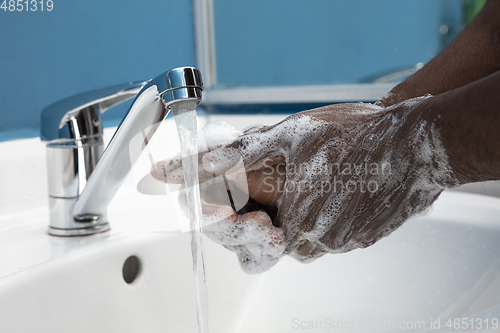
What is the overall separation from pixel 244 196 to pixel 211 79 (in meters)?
0.60

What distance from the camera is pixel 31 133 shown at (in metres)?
0.57

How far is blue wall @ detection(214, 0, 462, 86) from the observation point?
3.05 feet

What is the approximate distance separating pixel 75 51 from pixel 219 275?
361 mm

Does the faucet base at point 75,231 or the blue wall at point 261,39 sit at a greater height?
the blue wall at point 261,39

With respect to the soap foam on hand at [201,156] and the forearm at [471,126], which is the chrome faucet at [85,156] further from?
the forearm at [471,126]

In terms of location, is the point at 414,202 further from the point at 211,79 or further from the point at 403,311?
the point at 211,79

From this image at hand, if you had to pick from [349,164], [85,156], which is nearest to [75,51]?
[85,156]

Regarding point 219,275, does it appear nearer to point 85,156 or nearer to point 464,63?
point 85,156

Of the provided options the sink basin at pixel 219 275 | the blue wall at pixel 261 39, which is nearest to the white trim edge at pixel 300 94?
the blue wall at pixel 261 39

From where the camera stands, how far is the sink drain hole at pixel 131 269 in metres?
0.47

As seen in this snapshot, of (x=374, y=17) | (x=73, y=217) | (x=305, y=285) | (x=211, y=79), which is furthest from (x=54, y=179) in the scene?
(x=374, y=17)

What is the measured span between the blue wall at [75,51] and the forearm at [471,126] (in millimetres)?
470

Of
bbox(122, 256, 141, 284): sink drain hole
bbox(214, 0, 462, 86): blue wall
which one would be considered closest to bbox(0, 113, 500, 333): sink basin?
bbox(122, 256, 141, 284): sink drain hole

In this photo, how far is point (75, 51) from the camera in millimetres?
625
